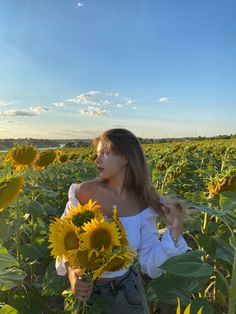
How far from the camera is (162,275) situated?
2.13 m

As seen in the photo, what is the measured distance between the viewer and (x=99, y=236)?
1419mm

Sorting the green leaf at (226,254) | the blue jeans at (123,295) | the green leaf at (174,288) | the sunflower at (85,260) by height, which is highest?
the sunflower at (85,260)

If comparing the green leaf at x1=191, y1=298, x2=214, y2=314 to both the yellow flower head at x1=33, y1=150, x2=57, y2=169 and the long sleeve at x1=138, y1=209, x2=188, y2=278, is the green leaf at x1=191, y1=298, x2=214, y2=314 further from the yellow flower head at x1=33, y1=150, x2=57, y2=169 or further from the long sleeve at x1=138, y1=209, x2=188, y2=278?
the yellow flower head at x1=33, y1=150, x2=57, y2=169

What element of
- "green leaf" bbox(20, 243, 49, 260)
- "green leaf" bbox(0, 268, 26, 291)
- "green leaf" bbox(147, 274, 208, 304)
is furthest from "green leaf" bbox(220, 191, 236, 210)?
"green leaf" bbox(20, 243, 49, 260)

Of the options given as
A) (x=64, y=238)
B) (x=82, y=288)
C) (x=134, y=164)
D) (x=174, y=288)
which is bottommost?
(x=174, y=288)

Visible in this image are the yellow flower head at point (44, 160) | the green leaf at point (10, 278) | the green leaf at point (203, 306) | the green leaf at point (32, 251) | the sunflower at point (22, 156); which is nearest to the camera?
the green leaf at point (10, 278)

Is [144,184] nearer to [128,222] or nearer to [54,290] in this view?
[128,222]

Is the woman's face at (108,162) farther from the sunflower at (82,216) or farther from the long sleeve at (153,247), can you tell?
the sunflower at (82,216)

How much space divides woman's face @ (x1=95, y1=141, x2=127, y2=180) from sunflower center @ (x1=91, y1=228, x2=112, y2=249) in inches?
39.4

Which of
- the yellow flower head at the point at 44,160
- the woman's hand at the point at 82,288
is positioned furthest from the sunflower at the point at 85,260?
the yellow flower head at the point at 44,160

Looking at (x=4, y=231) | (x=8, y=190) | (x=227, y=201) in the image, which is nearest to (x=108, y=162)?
(x=4, y=231)

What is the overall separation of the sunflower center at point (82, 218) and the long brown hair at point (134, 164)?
988 millimetres

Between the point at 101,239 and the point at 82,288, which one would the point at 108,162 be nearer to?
the point at 82,288

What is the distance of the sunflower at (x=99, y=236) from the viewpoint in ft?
4.64
